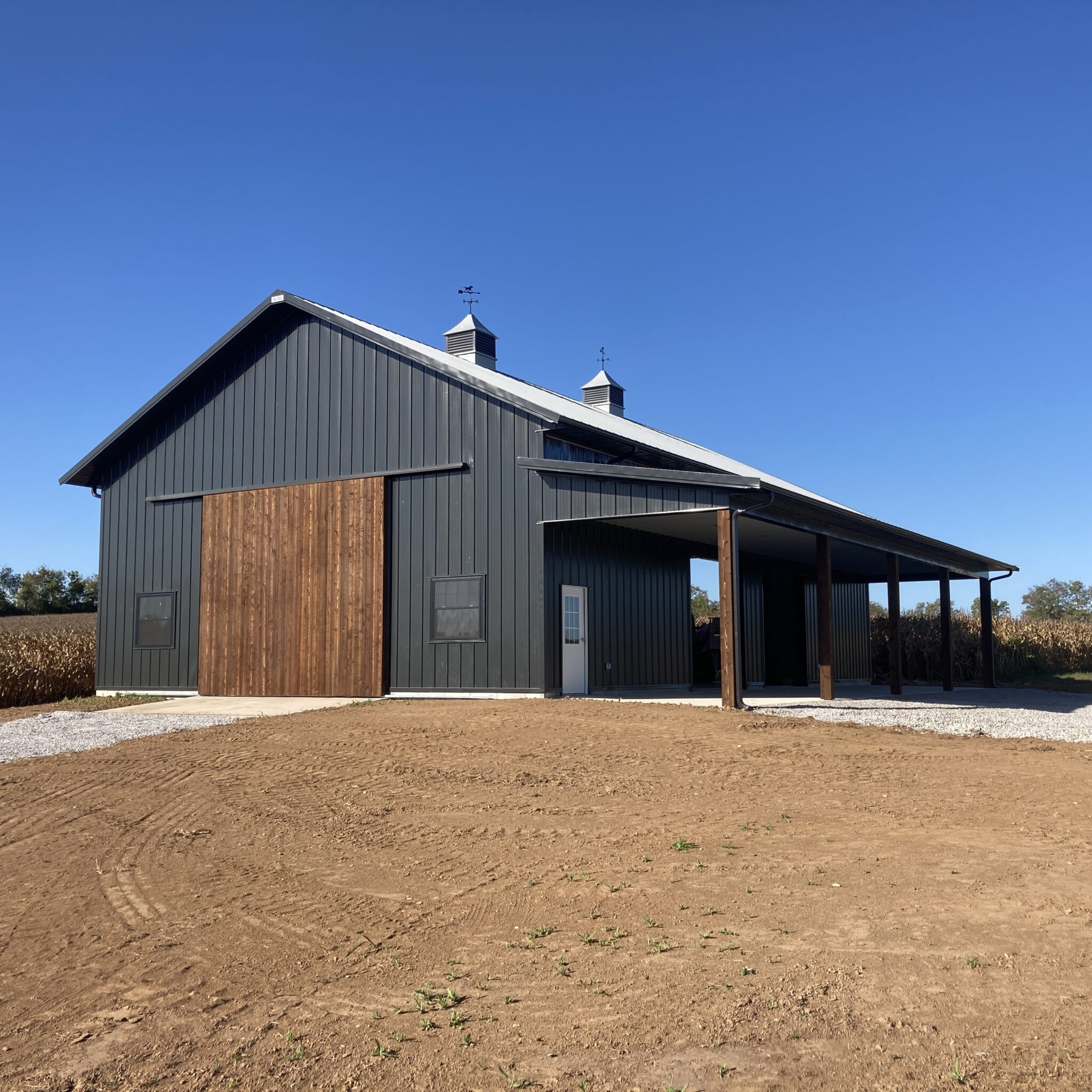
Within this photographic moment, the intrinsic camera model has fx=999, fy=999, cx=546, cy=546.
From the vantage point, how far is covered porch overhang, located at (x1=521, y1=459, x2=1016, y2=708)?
1310 cm

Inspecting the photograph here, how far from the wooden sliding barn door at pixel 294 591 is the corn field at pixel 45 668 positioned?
166 inches

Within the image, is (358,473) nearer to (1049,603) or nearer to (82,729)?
(82,729)

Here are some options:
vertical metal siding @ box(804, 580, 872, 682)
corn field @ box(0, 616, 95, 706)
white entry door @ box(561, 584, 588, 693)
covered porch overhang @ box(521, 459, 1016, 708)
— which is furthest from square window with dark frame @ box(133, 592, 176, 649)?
vertical metal siding @ box(804, 580, 872, 682)

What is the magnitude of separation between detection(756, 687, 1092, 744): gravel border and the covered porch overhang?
1.02 meters

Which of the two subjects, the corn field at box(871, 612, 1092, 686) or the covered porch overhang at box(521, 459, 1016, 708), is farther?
the corn field at box(871, 612, 1092, 686)

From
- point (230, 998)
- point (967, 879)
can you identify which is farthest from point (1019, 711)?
point (230, 998)

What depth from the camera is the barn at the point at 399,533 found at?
14.7 m

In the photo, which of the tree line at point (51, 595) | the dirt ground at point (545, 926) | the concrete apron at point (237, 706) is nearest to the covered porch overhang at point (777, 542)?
the concrete apron at point (237, 706)

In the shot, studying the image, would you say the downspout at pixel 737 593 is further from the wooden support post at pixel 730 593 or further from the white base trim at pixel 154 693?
the white base trim at pixel 154 693

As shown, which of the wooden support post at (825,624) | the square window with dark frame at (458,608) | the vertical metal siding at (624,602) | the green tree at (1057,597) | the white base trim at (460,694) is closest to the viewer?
the white base trim at (460,694)

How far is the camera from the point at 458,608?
15219 millimetres

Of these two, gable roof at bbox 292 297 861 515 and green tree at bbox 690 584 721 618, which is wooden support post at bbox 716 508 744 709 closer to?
gable roof at bbox 292 297 861 515

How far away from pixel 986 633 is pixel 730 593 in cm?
1366

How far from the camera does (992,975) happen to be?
399 cm
